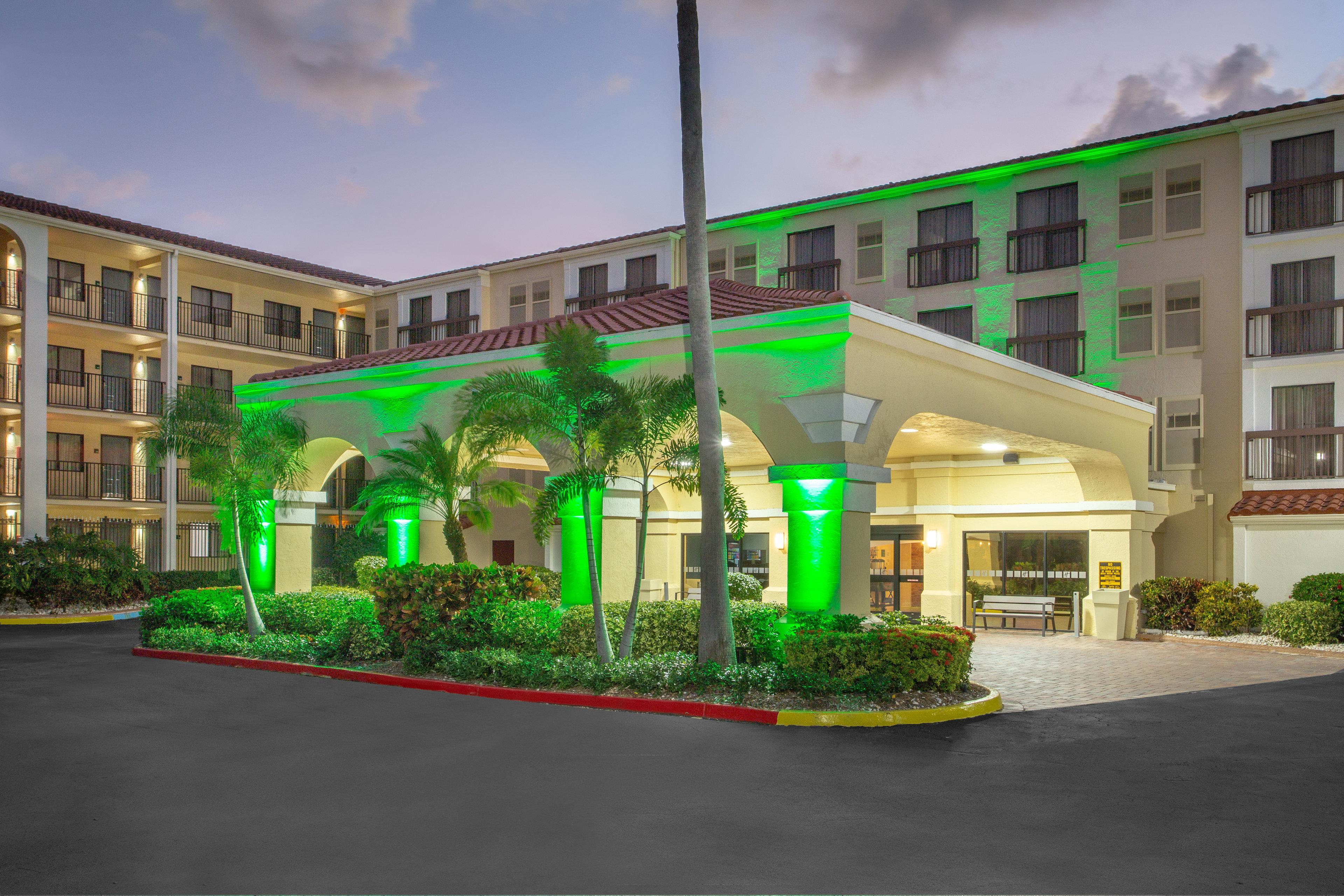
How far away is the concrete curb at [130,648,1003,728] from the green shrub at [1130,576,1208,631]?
12.6 meters

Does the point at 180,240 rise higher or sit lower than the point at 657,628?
higher

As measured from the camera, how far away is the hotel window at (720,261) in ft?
122

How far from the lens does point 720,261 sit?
123 ft

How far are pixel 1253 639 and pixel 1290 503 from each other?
530 cm

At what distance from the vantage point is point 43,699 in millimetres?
14367

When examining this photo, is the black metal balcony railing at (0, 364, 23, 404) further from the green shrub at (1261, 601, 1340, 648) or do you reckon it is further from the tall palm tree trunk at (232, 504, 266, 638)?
the green shrub at (1261, 601, 1340, 648)

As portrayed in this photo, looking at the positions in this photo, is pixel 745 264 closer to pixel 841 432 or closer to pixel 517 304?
pixel 517 304

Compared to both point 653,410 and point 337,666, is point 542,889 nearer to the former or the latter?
point 653,410

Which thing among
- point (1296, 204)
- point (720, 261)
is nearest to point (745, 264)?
point (720, 261)

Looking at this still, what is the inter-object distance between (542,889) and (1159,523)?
1012 inches

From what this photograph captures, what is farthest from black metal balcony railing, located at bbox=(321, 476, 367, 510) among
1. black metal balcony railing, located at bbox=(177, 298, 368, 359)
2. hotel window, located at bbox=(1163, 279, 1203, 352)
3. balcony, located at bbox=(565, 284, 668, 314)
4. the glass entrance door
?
hotel window, located at bbox=(1163, 279, 1203, 352)

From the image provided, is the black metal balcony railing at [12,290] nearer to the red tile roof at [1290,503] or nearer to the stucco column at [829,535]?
the stucco column at [829,535]

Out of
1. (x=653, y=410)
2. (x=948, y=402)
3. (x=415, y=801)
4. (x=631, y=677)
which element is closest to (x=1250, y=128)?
(x=948, y=402)

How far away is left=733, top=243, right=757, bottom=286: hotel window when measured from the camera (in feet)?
121
